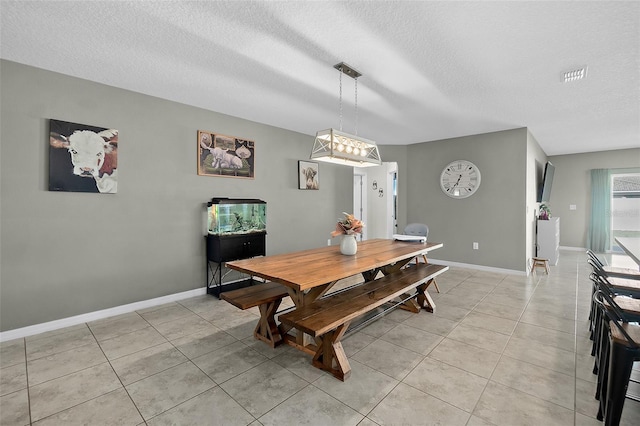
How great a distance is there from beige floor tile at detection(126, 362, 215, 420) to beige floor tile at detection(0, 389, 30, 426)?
0.51 m

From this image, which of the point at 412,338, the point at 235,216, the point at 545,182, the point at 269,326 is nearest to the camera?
the point at 269,326

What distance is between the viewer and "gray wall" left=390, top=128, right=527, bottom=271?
4887 mm

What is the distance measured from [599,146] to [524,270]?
13.3ft

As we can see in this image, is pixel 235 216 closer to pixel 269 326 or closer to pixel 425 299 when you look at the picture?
pixel 269 326

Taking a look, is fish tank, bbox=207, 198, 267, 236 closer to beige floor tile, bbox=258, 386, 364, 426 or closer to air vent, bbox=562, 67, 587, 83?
beige floor tile, bbox=258, 386, 364, 426

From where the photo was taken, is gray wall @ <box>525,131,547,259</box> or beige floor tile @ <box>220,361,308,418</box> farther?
gray wall @ <box>525,131,547,259</box>

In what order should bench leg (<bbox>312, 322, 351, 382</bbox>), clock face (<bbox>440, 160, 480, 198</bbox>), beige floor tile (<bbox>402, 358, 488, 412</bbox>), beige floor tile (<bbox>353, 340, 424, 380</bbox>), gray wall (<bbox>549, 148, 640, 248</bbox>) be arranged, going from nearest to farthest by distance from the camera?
beige floor tile (<bbox>402, 358, 488, 412</bbox>), bench leg (<bbox>312, 322, 351, 382</bbox>), beige floor tile (<bbox>353, 340, 424, 380</bbox>), clock face (<bbox>440, 160, 480, 198</bbox>), gray wall (<bbox>549, 148, 640, 248</bbox>)

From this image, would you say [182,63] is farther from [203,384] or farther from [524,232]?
[524,232]

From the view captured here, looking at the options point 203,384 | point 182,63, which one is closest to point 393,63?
point 182,63

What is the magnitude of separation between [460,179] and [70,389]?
5875 millimetres

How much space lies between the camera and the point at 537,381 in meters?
2.00

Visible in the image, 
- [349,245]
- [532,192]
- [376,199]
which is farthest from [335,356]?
[376,199]

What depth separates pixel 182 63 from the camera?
2.66 metres

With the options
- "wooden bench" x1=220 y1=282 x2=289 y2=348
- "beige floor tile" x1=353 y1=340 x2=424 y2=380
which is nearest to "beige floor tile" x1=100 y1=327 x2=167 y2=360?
"wooden bench" x1=220 y1=282 x2=289 y2=348
